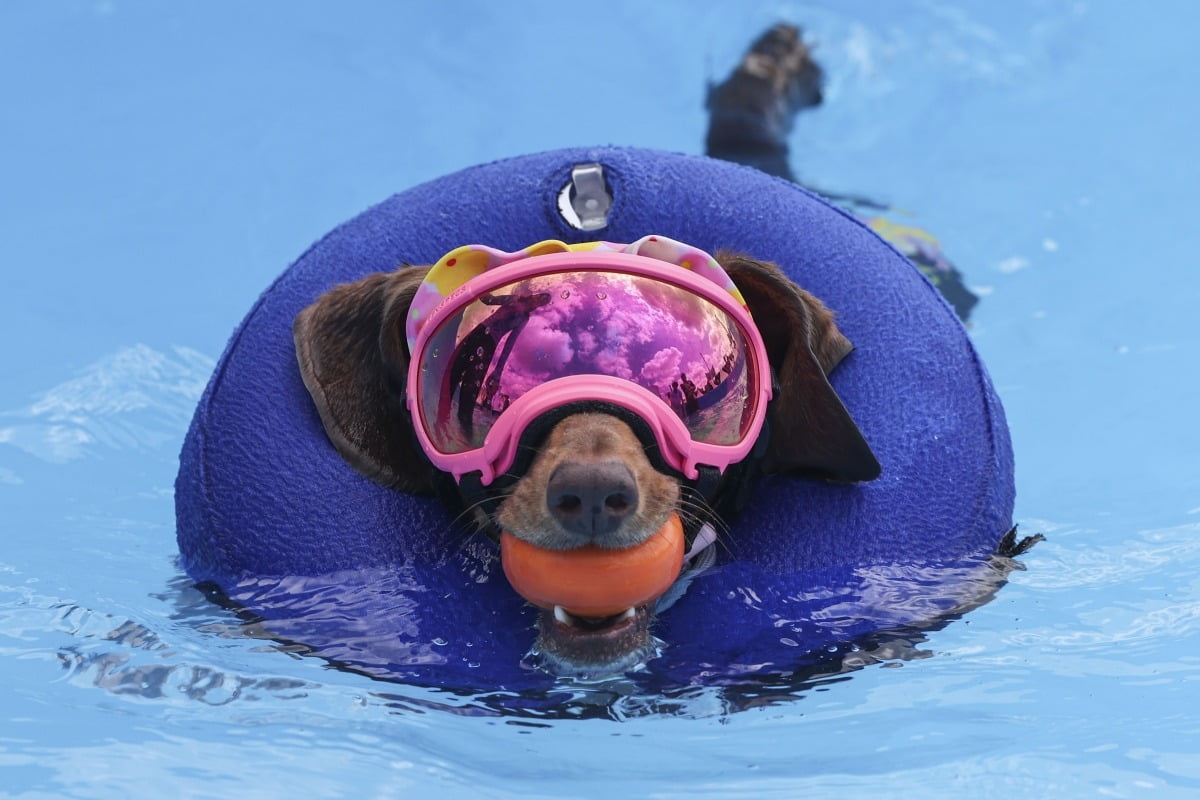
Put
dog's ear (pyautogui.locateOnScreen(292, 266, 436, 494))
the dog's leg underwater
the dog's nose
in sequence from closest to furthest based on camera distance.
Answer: the dog's nose < dog's ear (pyautogui.locateOnScreen(292, 266, 436, 494)) < the dog's leg underwater

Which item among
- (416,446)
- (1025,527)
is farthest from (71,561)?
(1025,527)

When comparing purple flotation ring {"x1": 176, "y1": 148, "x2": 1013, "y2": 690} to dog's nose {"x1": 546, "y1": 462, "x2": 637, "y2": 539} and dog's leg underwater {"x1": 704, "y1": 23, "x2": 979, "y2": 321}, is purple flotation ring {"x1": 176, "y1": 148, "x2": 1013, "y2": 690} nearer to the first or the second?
dog's nose {"x1": 546, "y1": 462, "x2": 637, "y2": 539}

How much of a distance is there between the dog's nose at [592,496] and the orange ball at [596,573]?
60 mm

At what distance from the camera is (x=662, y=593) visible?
118 inches

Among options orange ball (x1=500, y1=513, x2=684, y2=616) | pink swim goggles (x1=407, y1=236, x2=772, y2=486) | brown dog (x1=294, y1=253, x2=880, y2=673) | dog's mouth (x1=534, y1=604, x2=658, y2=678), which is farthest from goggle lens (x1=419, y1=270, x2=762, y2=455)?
dog's mouth (x1=534, y1=604, x2=658, y2=678)

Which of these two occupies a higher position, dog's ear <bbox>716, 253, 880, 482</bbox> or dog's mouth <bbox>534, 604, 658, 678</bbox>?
dog's ear <bbox>716, 253, 880, 482</bbox>

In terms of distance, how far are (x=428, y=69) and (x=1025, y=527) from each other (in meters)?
4.51

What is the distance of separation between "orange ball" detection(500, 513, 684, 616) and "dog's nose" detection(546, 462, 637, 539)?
0.06 m

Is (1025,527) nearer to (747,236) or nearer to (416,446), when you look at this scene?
(747,236)

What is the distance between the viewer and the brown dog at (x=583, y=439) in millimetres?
2803

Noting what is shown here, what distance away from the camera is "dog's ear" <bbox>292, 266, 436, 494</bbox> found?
3.26 metres

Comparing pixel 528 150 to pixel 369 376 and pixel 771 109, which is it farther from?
pixel 369 376

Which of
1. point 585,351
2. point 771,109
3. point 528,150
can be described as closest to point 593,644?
point 585,351

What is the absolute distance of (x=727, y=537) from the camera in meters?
3.19
